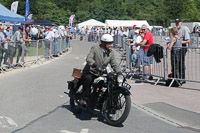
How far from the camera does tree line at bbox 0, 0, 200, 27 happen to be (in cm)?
9150

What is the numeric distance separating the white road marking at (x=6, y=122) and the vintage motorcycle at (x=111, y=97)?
1341mm

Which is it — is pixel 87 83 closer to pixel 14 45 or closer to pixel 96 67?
pixel 96 67

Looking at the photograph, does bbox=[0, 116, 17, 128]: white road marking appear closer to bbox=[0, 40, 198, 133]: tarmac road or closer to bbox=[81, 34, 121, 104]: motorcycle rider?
bbox=[0, 40, 198, 133]: tarmac road

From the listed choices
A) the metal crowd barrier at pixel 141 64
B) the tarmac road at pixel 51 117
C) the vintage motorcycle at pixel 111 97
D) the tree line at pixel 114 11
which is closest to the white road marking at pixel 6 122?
the tarmac road at pixel 51 117

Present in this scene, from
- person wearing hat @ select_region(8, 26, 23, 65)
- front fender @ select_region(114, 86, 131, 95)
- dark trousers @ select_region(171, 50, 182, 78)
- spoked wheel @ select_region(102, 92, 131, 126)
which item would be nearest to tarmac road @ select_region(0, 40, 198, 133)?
spoked wheel @ select_region(102, 92, 131, 126)

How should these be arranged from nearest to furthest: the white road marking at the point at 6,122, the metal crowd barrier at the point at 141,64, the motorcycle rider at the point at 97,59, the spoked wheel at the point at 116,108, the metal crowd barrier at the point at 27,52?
1. the spoked wheel at the point at 116,108
2. the white road marking at the point at 6,122
3. the motorcycle rider at the point at 97,59
4. the metal crowd barrier at the point at 141,64
5. the metal crowd barrier at the point at 27,52

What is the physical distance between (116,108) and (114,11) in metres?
114

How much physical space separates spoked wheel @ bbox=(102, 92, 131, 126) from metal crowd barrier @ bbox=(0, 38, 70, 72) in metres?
8.84

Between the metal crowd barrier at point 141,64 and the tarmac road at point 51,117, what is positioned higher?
the metal crowd barrier at point 141,64

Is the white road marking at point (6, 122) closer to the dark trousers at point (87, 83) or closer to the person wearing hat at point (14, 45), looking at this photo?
the dark trousers at point (87, 83)

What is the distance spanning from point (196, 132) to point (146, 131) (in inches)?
34.5

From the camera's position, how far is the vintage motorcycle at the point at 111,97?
6465 millimetres

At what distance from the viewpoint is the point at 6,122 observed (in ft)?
22.3

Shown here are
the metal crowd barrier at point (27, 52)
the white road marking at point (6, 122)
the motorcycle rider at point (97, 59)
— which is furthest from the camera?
the metal crowd barrier at point (27, 52)
